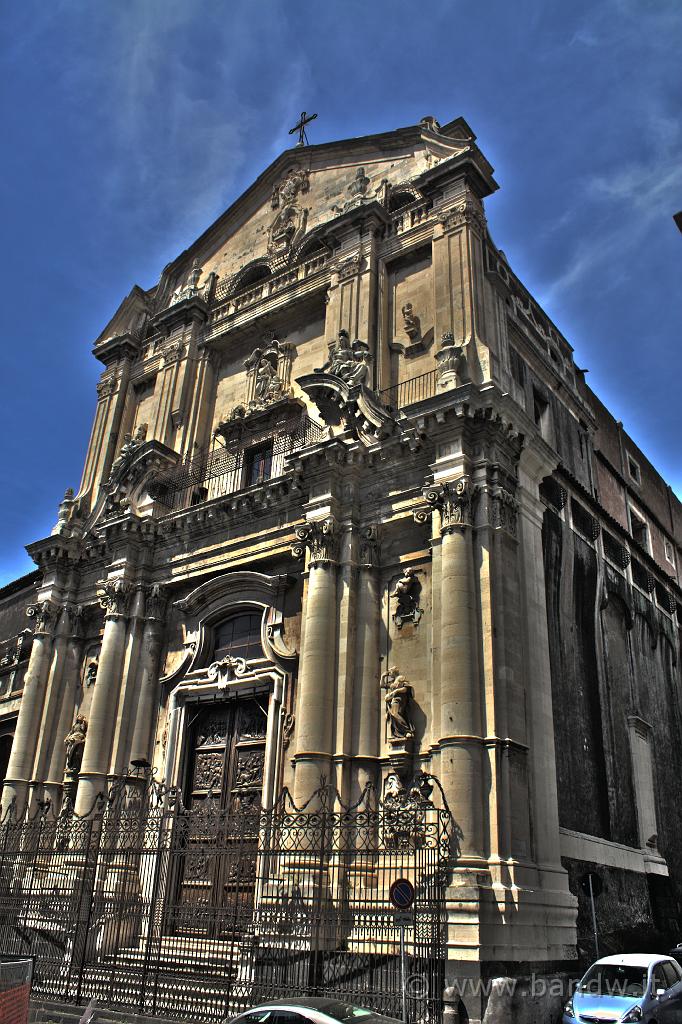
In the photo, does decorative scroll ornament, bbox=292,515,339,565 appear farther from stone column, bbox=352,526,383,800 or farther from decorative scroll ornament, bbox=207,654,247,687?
decorative scroll ornament, bbox=207,654,247,687

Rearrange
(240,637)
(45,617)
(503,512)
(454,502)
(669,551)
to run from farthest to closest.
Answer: (669,551) → (45,617) → (240,637) → (503,512) → (454,502)

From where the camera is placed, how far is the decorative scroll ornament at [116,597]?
21156 mm

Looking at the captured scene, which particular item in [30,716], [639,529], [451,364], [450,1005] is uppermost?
[639,529]

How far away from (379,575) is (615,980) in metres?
7.98

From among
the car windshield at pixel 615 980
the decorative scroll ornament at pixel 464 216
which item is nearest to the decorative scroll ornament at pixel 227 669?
the car windshield at pixel 615 980

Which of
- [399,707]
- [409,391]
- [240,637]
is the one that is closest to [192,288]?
[409,391]

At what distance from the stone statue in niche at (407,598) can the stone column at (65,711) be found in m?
10.1

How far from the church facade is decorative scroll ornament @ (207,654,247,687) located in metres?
0.09

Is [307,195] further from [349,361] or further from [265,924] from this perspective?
[265,924]

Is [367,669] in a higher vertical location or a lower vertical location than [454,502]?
lower

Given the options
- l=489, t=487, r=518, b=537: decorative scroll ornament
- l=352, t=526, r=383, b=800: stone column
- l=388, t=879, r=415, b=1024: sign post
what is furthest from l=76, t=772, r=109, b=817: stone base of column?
l=489, t=487, r=518, b=537: decorative scroll ornament

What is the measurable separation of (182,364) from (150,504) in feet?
16.8

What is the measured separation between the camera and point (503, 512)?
15.9m

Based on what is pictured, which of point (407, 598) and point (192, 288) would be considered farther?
point (192, 288)
